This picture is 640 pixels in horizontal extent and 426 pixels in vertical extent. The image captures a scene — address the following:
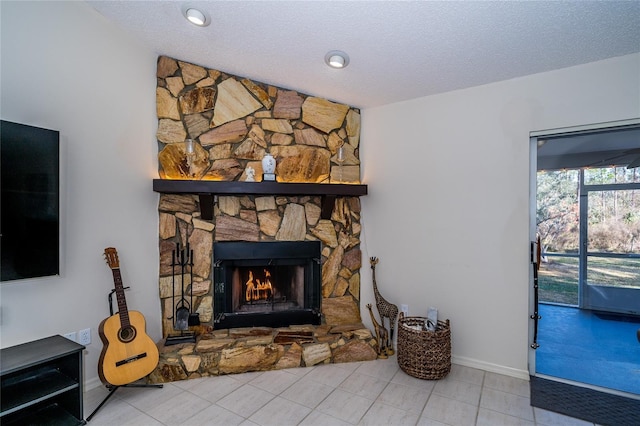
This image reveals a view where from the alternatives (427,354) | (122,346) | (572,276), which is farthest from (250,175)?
(572,276)

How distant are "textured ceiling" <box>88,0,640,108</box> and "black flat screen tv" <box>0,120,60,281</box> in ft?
3.61


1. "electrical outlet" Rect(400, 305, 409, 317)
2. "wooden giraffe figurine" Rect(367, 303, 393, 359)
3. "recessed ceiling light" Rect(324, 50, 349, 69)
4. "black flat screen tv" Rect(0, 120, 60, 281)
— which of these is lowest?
"wooden giraffe figurine" Rect(367, 303, 393, 359)

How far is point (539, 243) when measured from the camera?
2.62 m

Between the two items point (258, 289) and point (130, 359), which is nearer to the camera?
point (130, 359)

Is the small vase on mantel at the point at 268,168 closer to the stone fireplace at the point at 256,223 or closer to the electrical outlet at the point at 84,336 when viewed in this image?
the stone fireplace at the point at 256,223

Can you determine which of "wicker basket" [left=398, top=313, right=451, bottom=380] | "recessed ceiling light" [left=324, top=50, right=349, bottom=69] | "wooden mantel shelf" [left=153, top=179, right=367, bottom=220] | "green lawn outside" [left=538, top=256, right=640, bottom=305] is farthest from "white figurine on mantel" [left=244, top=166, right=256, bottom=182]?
"green lawn outside" [left=538, top=256, right=640, bottom=305]

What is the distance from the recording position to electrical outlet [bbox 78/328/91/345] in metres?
2.28

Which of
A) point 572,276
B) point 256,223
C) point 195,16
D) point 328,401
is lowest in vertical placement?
point 328,401

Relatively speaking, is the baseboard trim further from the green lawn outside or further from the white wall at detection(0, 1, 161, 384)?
the white wall at detection(0, 1, 161, 384)

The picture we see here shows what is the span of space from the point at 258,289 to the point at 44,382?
1.69m

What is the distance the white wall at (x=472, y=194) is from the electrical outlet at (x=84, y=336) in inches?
93.1

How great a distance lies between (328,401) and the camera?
2.25 m

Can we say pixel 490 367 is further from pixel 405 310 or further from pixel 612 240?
pixel 612 240

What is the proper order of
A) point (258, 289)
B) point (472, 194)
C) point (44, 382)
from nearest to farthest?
point (44, 382) < point (472, 194) < point (258, 289)
